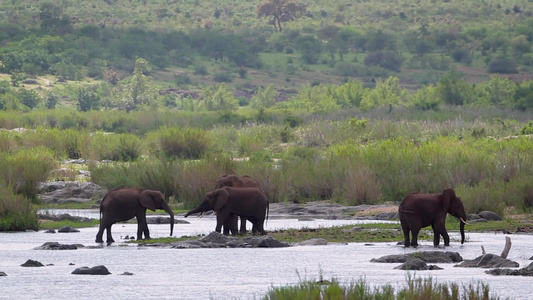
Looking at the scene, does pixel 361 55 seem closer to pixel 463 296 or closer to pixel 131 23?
pixel 131 23

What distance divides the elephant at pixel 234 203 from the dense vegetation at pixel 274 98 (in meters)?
5.80

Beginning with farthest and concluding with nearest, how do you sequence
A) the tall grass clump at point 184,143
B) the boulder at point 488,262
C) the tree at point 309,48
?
1. the tree at point 309,48
2. the tall grass clump at point 184,143
3. the boulder at point 488,262

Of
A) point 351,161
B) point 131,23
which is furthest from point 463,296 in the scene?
point 131,23

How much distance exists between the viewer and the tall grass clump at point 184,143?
49.8m

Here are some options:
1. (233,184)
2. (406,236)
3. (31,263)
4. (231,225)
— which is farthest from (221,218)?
(31,263)

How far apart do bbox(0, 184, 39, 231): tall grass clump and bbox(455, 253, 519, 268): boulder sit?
38.0ft

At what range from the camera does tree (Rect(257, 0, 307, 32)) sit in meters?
142

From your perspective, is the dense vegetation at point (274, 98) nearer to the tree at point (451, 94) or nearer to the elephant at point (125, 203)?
the tree at point (451, 94)

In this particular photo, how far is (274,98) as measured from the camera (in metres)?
96.3

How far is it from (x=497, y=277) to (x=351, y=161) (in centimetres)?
1798

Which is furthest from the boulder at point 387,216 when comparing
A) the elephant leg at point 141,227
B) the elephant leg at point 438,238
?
the elephant leg at point 141,227

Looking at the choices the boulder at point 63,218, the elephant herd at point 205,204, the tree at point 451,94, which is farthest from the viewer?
the tree at point 451,94

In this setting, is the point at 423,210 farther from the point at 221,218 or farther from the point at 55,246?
the point at 55,246

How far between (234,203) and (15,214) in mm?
6525
